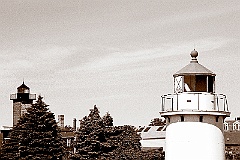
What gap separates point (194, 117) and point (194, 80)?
1237mm

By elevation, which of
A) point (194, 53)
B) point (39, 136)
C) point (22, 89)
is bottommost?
point (39, 136)

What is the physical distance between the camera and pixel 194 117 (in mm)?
17438

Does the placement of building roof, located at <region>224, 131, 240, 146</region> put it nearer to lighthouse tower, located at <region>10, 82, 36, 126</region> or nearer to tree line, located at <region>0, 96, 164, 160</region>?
lighthouse tower, located at <region>10, 82, 36, 126</region>

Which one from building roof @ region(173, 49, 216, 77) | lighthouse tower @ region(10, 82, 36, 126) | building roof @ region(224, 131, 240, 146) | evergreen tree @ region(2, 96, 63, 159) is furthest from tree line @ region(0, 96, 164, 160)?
building roof @ region(224, 131, 240, 146)

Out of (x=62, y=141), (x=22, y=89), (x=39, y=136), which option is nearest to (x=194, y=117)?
(x=39, y=136)

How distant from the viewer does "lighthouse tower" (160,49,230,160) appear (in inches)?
675

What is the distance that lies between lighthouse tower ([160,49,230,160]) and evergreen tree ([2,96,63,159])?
2139 cm

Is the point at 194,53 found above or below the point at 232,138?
above

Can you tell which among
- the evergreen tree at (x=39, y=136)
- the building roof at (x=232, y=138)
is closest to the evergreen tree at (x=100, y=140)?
the evergreen tree at (x=39, y=136)

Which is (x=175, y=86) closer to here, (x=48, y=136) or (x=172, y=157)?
(x=172, y=157)

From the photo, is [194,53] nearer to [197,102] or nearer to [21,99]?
[197,102]

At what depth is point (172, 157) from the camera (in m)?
17.3

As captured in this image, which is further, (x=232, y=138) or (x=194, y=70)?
(x=232, y=138)

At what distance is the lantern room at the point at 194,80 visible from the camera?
17938 millimetres
